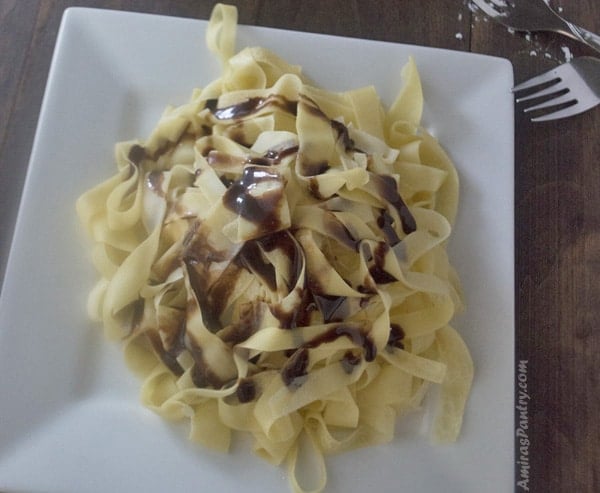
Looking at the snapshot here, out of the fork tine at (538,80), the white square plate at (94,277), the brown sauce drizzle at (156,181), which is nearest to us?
the white square plate at (94,277)

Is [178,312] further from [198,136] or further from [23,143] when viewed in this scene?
[23,143]

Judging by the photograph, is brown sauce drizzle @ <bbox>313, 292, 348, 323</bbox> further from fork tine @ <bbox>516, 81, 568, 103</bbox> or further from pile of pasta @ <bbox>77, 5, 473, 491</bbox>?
fork tine @ <bbox>516, 81, 568, 103</bbox>

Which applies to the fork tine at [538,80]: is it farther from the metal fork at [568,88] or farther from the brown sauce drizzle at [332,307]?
the brown sauce drizzle at [332,307]

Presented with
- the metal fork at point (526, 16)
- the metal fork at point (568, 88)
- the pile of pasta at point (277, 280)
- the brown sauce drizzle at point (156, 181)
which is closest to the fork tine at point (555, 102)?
the metal fork at point (568, 88)

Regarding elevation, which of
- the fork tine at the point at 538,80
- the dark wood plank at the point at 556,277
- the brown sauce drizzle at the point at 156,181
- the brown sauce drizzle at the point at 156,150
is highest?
the fork tine at the point at 538,80

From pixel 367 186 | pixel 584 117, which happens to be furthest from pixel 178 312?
pixel 584 117

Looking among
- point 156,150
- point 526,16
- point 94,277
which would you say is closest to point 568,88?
point 526,16

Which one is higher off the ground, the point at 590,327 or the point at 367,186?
the point at 367,186

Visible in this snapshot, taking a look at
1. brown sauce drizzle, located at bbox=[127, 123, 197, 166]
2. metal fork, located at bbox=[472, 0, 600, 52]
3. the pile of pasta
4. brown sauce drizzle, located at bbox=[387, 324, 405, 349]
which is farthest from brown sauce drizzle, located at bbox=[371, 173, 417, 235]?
metal fork, located at bbox=[472, 0, 600, 52]
